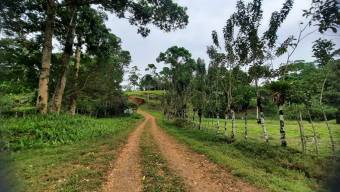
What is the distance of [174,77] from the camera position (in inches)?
2391

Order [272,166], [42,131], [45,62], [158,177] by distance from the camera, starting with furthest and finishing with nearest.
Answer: [45,62] < [42,131] < [272,166] < [158,177]

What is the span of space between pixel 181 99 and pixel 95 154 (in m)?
43.1

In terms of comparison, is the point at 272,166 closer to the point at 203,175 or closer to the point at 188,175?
the point at 203,175

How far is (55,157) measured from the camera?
599 inches

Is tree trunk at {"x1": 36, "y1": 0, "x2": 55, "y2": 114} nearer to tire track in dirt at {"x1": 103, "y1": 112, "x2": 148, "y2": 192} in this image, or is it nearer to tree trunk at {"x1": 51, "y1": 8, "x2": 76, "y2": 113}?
tree trunk at {"x1": 51, "y1": 8, "x2": 76, "y2": 113}

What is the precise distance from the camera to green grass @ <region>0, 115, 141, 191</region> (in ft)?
32.8

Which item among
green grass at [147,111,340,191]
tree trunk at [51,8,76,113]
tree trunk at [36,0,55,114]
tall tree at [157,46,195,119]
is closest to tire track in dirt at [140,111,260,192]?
green grass at [147,111,340,191]

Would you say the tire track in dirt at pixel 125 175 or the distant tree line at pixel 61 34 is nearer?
the tire track in dirt at pixel 125 175

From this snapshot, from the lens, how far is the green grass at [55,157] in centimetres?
1000

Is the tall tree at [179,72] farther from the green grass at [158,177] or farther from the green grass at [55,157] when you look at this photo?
the green grass at [158,177]

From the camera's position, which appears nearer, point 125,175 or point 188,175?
point 125,175

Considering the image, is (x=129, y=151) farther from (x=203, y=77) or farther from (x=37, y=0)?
(x=203, y=77)

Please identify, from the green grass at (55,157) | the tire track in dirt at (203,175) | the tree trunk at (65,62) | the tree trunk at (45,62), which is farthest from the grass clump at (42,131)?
the tire track in dirt at (203,175)

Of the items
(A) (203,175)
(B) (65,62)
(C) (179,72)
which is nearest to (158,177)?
(A) (203,175)
